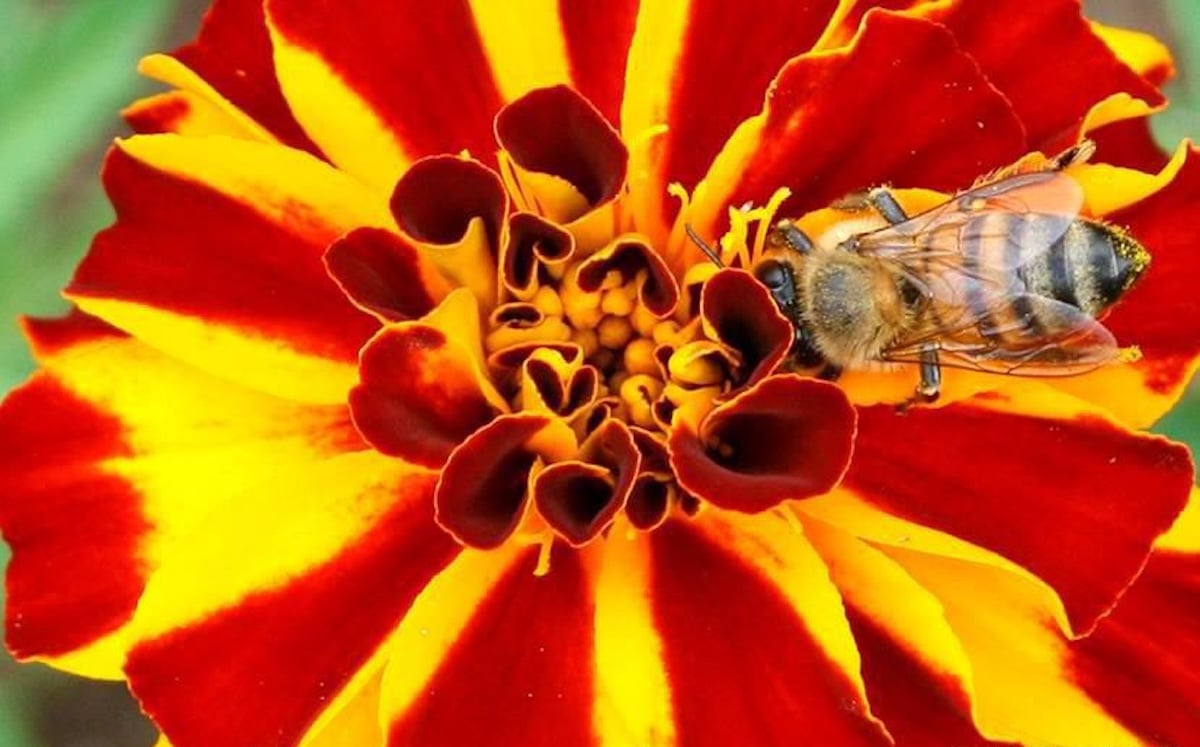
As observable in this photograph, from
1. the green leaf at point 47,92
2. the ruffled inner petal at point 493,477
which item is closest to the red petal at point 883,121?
the ruffled inner petal at point 493,477

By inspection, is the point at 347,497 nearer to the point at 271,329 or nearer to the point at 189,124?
the point at 271,329

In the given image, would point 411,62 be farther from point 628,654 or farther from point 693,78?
point 628,654

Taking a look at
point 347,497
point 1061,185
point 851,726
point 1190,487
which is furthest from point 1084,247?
point 347,497

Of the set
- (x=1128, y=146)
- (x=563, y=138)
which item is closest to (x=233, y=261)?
(x=563, y=138)

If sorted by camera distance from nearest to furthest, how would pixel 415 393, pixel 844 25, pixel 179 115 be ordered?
pixel 415 393 → pixel 844 25 → pixel 179 115

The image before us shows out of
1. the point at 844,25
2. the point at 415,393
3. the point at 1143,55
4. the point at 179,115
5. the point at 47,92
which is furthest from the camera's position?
the point at 47,92

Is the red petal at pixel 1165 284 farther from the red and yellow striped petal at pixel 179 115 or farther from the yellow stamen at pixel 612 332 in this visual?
the red and yellow striped petal at pixel 179 115

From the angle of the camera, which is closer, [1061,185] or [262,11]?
[1061,185]
